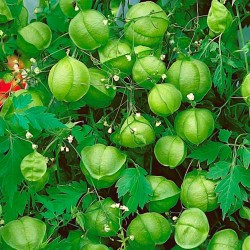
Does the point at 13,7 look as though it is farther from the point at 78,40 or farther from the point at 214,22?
the point at 214,22

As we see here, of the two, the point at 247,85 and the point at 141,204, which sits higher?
the point at 247,85

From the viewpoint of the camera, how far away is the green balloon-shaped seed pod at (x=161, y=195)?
140 cm

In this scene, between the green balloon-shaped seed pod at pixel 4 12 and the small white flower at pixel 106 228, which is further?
the green balloon-shaped seed pod at pixel 4 12

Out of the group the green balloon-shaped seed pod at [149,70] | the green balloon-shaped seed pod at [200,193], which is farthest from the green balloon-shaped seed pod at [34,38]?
the green balloon-shaped seed pod at [200,193]

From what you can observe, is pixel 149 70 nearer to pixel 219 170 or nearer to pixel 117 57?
pixel 117 57

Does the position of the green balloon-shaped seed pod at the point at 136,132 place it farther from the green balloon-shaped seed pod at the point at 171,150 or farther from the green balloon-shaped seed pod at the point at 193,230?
the green balloon-shaped seed pod at the point at 193,230

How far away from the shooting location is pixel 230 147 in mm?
1459

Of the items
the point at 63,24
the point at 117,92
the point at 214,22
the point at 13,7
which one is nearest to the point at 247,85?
the point at 214,22

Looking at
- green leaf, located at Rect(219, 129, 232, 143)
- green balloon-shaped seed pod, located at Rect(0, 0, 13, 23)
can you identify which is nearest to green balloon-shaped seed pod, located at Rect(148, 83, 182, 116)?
green leaf, located at Rect(219, 129, 232, 143)

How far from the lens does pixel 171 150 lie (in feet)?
4.60

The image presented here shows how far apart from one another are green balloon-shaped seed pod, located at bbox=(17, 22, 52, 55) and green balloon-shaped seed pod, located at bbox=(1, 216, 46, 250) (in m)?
0.39

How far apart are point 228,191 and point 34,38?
1.76 feet

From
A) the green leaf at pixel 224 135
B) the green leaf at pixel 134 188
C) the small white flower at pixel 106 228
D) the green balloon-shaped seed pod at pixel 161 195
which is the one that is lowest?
the small white flower at pixel 106 228

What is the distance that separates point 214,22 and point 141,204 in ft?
1.33
